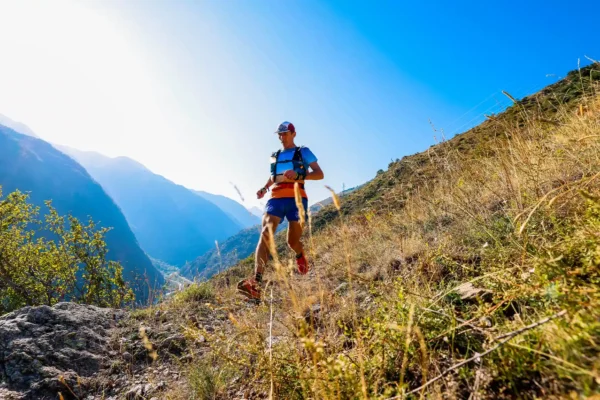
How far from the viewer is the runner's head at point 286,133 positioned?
472cm

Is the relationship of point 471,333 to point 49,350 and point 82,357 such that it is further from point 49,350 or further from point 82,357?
point 49,350

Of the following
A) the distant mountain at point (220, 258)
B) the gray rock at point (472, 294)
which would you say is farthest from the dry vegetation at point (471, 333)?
the distant mountain at point (220, 258)

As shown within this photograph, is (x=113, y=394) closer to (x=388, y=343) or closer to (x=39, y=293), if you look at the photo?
(x=388, y=343)

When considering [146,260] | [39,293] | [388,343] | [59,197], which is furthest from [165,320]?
[59,197]

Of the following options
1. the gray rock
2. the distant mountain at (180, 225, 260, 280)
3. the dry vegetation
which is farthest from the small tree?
the gray rock

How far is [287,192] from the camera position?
4.20m

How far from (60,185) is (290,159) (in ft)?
602

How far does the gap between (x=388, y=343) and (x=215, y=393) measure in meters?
1.26

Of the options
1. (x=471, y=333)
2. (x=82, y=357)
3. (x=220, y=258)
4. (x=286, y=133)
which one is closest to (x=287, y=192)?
(x=286, y=133)

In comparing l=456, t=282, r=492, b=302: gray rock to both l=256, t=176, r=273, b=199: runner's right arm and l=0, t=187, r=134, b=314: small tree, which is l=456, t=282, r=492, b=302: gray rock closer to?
l=256, t=176, r=273, b=199: runner's right arm

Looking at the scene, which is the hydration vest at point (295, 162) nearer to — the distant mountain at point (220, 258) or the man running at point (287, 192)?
the man running at point (287, 192)

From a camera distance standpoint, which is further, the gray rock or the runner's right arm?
the runner's right arm

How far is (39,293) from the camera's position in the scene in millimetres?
10344

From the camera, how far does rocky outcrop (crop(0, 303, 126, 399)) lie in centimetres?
219
